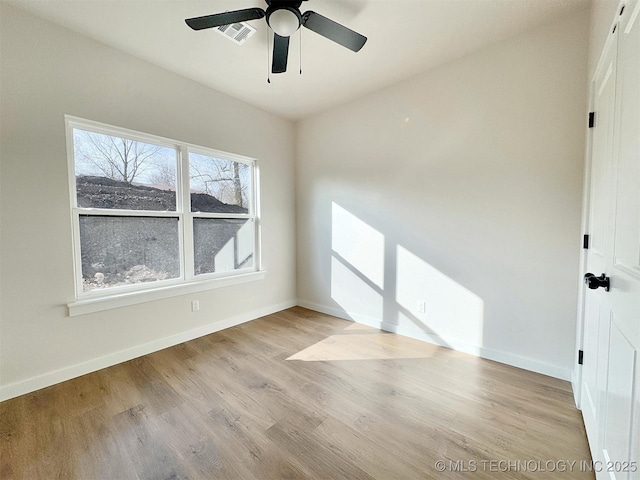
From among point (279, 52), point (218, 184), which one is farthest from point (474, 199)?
point (218, 184)

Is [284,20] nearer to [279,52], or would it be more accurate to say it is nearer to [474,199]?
[279,52]

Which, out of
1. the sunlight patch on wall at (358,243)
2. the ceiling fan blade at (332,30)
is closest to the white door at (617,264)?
the ceiling fan blade at (332,30)

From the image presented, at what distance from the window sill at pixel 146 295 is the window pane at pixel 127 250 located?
0.14 meters

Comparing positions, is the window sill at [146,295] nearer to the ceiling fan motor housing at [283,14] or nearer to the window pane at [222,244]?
the window pane at [222,244]

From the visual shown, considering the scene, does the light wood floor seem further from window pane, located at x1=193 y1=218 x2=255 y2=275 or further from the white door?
window pane, located at x1=193 y1=218 x2=255 y2=275

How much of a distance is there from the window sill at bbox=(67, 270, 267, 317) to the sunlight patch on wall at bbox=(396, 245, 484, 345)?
6.36 feet

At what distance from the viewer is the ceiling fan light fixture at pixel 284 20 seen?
1632mm

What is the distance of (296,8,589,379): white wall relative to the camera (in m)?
2.09

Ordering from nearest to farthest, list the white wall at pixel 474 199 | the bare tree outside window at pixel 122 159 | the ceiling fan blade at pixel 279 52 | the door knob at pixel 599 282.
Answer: the door knob at pixel 599 282 < the ceiling fan blade at pixel 279 52 < the white wall at pixel 474 199 < the bare tree outside window at pixel 122 159

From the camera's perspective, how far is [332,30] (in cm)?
171

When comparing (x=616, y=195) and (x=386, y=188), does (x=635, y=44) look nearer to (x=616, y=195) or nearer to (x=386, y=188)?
(x=616, y=195)

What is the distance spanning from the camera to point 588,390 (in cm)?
158

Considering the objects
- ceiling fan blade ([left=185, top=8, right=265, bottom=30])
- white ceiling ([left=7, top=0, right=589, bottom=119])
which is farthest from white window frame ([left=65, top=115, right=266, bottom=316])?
ceiling fan blade ([left=185, top=8, right=265, bottom=30])

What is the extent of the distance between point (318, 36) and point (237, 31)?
25.3 inches
